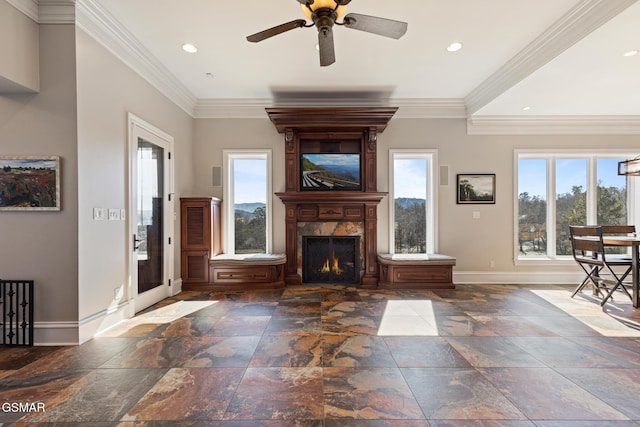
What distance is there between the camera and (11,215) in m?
2.58

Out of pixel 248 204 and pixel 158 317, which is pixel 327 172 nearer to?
pixel 248 204

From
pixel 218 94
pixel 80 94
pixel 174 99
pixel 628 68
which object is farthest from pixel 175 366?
pixel 628 68

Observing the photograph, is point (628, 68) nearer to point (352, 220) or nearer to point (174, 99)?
point (352, 220)

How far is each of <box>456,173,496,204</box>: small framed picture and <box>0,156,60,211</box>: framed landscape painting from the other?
563cm

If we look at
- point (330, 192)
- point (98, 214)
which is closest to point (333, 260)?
point (330, 192)

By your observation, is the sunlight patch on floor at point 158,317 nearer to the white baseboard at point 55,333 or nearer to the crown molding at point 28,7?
the white baseboard at point 55,333

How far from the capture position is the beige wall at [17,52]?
234 cm

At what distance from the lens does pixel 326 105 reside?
4832mm

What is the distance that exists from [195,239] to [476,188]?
506 cm

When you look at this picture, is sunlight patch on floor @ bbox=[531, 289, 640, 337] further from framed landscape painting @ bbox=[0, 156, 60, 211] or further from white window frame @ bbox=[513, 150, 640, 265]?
framed landscape painting @ bbox=[0, 156, 60, 211]

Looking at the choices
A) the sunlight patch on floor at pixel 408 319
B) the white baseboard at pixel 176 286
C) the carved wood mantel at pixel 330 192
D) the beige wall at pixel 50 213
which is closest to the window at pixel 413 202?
the carved wood mantel at pixel 330 192

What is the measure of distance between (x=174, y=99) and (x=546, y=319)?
5927mm

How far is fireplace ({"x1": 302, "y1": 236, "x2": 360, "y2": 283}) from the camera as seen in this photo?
499 centimetres

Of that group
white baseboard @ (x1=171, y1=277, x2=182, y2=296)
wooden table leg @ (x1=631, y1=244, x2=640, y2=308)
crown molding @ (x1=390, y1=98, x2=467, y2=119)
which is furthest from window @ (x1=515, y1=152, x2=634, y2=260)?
white baseboard @ (x1=171, y1=277, x2=182, y2=296)
